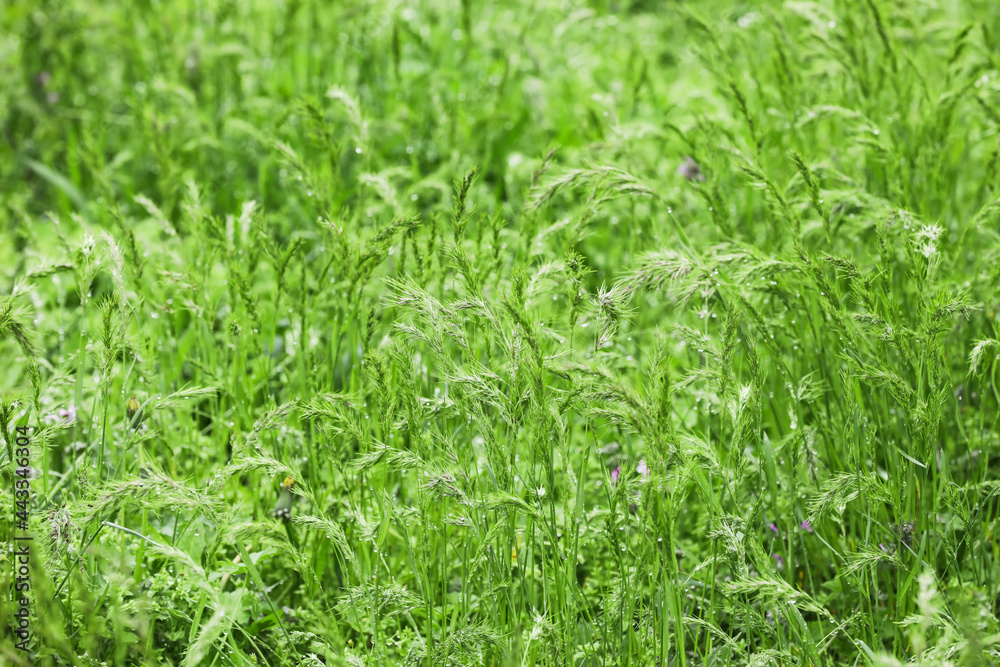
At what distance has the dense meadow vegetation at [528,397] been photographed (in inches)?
60.9

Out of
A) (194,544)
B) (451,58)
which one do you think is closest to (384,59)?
(451,58)

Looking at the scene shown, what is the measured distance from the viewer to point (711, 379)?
1.78m

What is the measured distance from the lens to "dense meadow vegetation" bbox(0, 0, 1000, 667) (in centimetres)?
155

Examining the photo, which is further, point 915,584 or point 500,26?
point 500,26

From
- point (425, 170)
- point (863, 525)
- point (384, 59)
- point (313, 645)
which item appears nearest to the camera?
point (313, 645)

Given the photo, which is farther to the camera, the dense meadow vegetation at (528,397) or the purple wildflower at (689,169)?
the purple wildflower at (689,169)

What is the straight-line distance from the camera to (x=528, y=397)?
162 centimetres

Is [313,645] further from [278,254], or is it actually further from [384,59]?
[384,59]

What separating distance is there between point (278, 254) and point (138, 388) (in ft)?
2.22

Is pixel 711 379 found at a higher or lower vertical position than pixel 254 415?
higher

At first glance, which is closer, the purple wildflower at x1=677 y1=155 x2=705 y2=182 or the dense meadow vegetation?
the dense meadow vegetation

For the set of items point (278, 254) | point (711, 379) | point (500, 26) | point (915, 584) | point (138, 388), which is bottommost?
point (915, 584)

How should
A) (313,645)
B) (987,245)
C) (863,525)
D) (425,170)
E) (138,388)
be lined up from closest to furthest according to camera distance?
(313,645), (863,525), (138,388), (987,245), (425,170)

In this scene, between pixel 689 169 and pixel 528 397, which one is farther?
pixel 689 169
